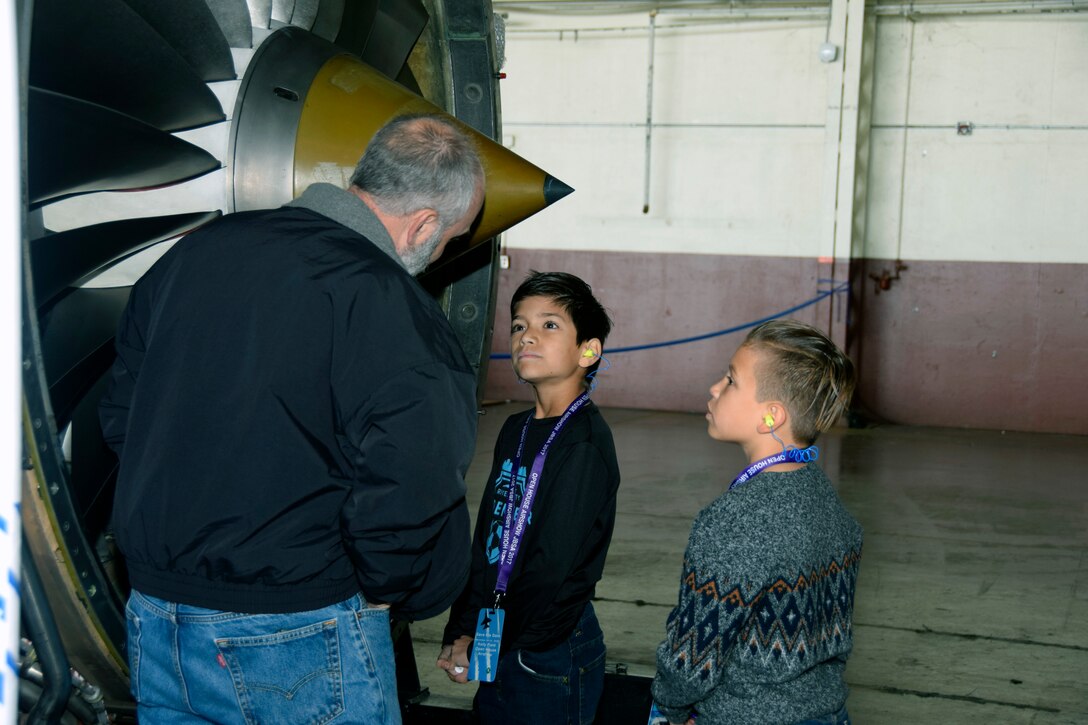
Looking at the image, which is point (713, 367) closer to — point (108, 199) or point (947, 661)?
point (947, 661)

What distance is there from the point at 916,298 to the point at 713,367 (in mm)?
2036

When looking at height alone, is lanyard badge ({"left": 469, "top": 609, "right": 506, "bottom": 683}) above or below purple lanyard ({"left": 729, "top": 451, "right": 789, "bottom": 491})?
below

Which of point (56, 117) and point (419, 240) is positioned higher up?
point (56, 117)

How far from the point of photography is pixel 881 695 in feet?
12.5

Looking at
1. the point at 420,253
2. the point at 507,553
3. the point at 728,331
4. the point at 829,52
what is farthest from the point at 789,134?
the point at 420,253

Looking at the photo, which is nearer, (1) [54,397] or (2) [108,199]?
(1) [54,397]

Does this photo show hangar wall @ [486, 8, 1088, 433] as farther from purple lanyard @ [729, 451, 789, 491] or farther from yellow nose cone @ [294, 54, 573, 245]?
purple lanyard @ [729, 451, 789, 491]

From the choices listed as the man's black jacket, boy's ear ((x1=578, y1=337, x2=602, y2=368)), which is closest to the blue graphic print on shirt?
boy's ear ((x1=578, y1=337, x2=602, y2=368))

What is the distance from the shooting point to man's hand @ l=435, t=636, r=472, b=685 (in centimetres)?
240

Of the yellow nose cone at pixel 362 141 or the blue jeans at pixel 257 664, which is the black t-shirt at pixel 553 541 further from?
the blue jeans at pixel 257 664

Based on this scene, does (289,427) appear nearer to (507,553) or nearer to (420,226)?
(420,226)

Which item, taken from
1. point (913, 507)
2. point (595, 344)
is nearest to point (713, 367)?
point (913, 507)

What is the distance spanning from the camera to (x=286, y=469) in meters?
1.64

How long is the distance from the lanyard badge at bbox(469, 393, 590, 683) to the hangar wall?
8.31m
